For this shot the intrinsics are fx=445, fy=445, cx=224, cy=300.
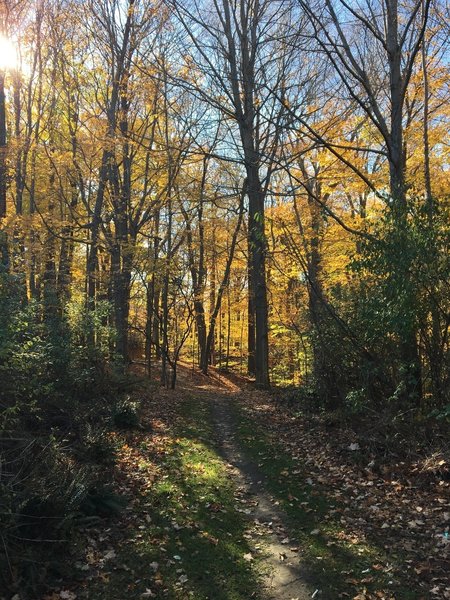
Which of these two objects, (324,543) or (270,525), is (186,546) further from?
(324,543)

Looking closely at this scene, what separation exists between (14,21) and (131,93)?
14.8 feet

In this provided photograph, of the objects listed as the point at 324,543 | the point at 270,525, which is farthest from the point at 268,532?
the point at 324,543

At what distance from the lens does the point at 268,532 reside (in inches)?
195

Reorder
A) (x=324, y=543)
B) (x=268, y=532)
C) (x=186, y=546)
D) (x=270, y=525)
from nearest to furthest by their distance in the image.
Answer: (x=324, y=543) → (x=186, y=546) → (x=268, y=532) → (x=270, y=525)

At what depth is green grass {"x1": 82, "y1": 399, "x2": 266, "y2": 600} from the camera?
393 cm

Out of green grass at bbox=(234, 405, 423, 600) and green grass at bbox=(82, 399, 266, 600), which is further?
green grass at bbox=(82, 399, 266, 600)

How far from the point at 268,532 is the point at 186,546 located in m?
0.93

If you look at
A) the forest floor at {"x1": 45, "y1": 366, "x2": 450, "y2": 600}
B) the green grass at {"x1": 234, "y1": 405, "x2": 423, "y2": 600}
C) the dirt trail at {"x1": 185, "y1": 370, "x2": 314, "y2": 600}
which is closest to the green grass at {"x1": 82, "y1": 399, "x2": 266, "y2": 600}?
the forest floor at {"x1": 45, "y1": 366, "x2": 450, "y2": 600}

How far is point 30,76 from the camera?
16984 millimetres

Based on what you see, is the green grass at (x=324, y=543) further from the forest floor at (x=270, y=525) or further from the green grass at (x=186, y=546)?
the green grass at (x=186, y=546)

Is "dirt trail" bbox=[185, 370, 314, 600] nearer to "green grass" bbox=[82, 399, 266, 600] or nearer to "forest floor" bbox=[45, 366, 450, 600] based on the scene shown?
"forest floor" bbox=[45, 366, 450, 600]

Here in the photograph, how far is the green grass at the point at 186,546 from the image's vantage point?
12.9 ft

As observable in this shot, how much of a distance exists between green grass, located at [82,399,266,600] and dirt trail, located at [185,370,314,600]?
0.15 m

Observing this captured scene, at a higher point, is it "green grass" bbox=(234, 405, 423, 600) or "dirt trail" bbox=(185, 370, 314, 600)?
"green grass" bbox=(234, 405, 423, 600)
